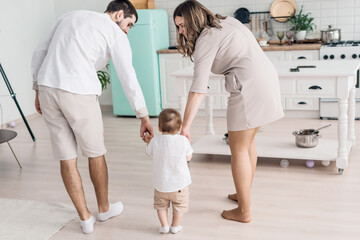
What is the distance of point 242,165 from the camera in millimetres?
2695

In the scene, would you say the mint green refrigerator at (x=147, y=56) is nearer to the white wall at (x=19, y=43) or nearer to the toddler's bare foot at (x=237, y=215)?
the white wall at (x=19, y=43)

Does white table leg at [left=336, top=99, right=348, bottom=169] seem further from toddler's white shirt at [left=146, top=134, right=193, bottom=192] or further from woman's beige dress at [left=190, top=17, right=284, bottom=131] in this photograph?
toddler's white shirt at [left=146, top=134, right=193, bottom=192]

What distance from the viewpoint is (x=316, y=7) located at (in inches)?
221

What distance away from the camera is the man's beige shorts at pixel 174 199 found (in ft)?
8.32

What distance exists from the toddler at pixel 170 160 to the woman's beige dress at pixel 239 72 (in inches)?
8.9

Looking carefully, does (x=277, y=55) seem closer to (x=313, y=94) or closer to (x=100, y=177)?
(x=313, y=94)

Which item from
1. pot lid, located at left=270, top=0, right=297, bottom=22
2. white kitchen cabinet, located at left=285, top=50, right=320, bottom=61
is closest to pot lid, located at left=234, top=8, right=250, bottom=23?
pot lid, located at left=270, top=0, right=297, bottom=22

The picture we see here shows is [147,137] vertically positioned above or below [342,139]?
above

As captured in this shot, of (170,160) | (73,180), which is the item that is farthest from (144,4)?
(170,160)

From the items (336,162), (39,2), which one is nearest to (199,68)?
Result: (336,162)

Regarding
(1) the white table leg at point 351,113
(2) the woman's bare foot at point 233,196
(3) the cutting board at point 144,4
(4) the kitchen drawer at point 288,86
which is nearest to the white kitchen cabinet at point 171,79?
(3) the cutting board at point 144,4

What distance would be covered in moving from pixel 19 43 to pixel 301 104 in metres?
3.50

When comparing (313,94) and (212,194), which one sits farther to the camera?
(313,94)

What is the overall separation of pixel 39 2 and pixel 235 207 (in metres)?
4.44
